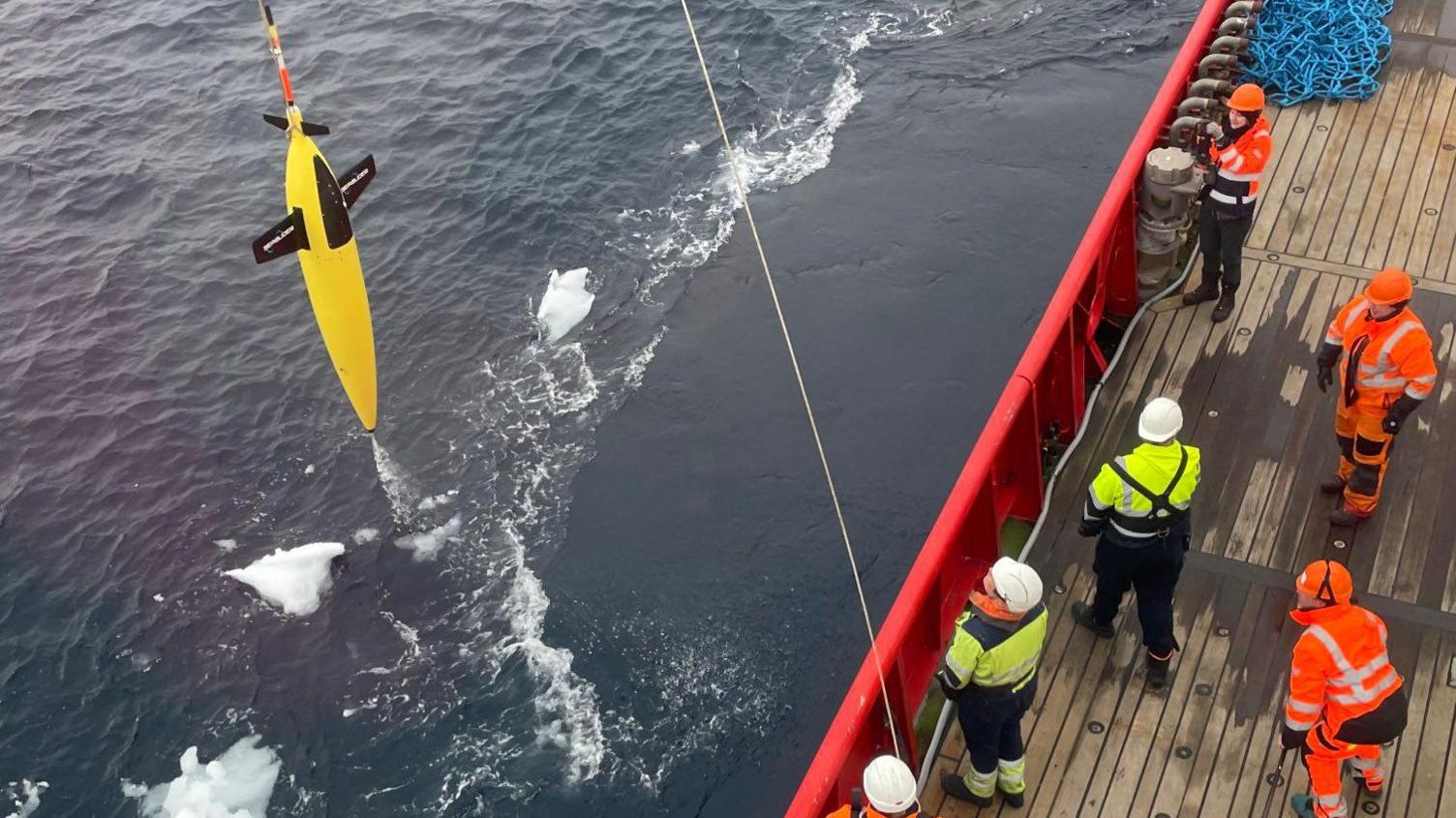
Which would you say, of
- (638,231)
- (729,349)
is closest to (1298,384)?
(729,349)

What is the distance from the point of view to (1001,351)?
16719mm

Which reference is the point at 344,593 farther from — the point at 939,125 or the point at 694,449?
the point at 939,125

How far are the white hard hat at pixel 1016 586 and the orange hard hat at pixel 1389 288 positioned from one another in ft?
9.85

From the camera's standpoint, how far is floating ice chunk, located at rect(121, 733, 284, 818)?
12789 mm

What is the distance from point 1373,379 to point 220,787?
427 inches

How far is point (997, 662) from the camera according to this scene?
6.63 m

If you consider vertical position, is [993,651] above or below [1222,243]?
above

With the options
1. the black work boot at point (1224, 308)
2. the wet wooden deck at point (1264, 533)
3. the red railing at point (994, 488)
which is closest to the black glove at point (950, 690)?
the red railing at point (994, 488)

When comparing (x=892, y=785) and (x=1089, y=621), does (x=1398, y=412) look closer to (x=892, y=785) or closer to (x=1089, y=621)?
(x=1089, y=621)

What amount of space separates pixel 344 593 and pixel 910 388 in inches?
278

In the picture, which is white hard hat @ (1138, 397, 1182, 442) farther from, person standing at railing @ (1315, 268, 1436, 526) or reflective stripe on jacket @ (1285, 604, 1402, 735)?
person standing at railing @ (1315, 268, 1436, 526)

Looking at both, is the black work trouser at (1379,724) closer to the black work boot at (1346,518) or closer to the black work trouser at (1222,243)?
the black work boot at (1346,518)

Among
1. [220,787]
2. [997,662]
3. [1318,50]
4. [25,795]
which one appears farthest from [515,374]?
[997,662]

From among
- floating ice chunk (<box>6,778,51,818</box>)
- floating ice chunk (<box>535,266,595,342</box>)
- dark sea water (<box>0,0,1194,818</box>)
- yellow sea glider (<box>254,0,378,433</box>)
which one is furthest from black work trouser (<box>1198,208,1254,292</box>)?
floating ice chunk (<box>6,778,51,818</box>)
